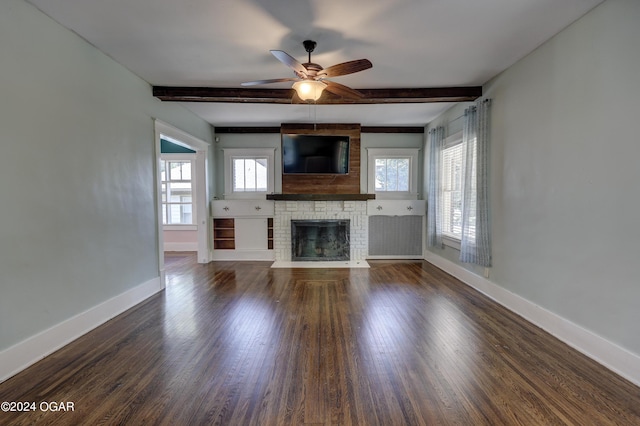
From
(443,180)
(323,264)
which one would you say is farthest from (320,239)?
(443,180)

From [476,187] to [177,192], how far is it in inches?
255

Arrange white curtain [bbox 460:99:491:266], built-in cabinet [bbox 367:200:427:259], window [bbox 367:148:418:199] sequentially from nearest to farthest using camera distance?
1. white curtain [bbox 460:99:491:266]
2. built-in cabinet [bbox 367:200:427:259]
3. window [bbox 367:148:418:199]

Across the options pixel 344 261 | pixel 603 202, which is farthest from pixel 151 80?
pixel 603 202

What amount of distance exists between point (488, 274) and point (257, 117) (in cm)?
460

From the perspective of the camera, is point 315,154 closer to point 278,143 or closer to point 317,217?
point 278,143

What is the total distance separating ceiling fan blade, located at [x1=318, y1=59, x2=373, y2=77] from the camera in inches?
98.2

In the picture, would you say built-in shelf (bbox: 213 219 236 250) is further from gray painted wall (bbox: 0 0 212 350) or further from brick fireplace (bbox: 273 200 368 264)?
gray painted wall (bbox: 0 0 212 350)

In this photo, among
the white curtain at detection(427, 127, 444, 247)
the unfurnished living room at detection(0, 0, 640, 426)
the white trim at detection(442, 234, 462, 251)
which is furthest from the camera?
the white curtain at detection(427, 127, 444, 247)

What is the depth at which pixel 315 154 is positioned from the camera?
567 cm

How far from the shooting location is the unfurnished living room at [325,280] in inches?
73.6

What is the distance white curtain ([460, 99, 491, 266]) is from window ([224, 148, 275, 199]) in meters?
3.76

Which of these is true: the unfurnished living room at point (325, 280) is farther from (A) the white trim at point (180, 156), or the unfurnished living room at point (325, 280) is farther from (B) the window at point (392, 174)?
(A) the white trim at point (180, 156)

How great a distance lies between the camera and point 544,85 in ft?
9.16

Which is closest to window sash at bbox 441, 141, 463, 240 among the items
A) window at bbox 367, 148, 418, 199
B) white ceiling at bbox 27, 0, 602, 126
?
window at bbox 367, 148, 418, 199
